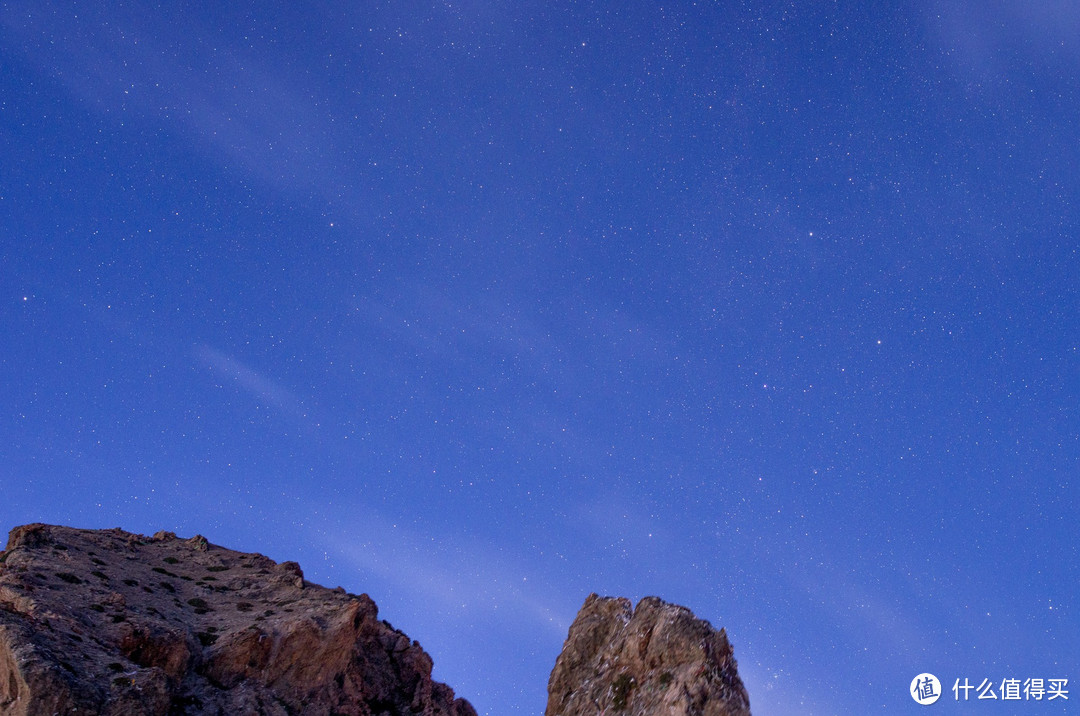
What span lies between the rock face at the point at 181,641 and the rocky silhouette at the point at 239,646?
0.14 m

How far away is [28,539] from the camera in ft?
267

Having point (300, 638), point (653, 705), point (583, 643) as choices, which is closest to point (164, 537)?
point (300, 638)

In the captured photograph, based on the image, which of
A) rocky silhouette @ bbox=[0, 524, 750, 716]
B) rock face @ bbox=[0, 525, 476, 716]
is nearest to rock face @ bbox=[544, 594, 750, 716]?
rocky silhouette @ bbox=[0, 524, 750, 716]

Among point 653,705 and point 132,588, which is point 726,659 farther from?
point 132,588

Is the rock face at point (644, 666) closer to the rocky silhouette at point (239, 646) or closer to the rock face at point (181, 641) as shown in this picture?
the rocky silhouette at point (239, 646)

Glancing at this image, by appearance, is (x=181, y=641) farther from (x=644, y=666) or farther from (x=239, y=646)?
(x=644, y=666)

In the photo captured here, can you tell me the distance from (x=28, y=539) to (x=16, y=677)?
102 ft

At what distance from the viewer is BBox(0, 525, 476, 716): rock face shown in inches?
2269

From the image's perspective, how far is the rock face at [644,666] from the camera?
4738 centimetres

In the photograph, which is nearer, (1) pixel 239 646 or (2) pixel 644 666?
(2) pixel 644 666

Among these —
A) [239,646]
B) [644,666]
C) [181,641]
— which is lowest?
[181,641]

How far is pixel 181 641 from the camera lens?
69.4m

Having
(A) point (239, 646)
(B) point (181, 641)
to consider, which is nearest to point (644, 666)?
(A) point (239, 646)

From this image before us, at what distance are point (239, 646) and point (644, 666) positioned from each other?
39.4m
